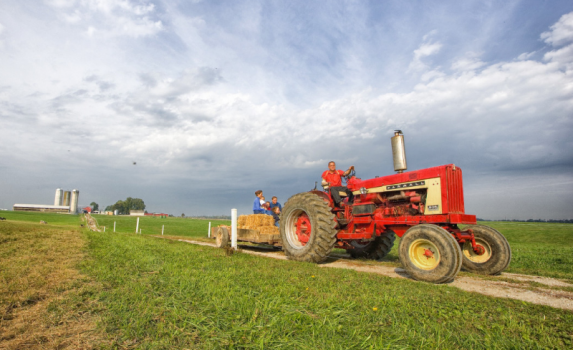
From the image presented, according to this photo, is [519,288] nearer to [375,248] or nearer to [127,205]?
[375,248]

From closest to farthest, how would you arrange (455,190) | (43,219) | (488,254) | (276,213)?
(455,190), (488,254), (276,213), (43,219)

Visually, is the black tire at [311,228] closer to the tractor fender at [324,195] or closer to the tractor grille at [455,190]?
the tractor fender at [324,195]

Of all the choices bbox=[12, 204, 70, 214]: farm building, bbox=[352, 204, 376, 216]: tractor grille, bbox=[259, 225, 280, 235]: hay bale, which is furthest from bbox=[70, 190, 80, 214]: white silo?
bbox=[352, 204, 376, 216]: tractor grille

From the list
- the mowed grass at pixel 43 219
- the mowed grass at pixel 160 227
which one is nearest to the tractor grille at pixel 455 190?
the mowed grass at pixel 160 227

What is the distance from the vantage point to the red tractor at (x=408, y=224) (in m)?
5.38

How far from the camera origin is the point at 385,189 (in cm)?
709

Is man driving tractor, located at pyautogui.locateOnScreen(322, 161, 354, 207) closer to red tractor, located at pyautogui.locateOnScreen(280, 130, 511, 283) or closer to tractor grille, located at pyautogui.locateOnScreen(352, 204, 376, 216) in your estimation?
red tractor, located at pyautogui.locateOnScreen(280, 130, 511, 283)

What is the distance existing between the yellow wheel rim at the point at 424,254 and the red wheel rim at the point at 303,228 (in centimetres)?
303

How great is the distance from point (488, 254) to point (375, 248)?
2.96 meters

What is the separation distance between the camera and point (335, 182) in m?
8.23

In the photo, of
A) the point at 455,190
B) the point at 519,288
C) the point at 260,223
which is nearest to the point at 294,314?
the point at 519,288

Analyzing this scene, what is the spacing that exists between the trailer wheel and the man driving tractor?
2.48 meters

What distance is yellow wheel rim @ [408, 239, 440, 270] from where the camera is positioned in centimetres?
538

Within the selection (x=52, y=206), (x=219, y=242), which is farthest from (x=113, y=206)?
(x=219, y=242)
